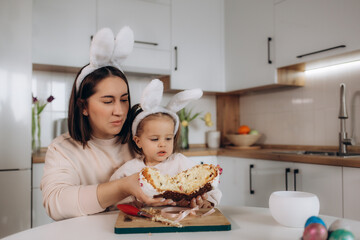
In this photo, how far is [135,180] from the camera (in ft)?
3.23

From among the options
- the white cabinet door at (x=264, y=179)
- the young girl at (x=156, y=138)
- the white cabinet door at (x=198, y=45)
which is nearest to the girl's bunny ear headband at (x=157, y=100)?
the young girl at (x=156, y=138)

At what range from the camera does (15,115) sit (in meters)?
2.19

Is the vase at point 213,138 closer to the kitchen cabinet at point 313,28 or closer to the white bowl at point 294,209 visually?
the kitchen cabinet at point 313,28

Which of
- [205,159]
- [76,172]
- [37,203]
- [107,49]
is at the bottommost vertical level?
[37,203]

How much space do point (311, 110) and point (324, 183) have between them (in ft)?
2.83

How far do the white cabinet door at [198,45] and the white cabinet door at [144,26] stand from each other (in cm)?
9

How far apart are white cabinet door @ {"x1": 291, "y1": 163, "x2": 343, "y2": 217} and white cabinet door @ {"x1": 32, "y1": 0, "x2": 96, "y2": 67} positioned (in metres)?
1.77

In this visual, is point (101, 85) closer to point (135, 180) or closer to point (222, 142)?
point (135, 180)

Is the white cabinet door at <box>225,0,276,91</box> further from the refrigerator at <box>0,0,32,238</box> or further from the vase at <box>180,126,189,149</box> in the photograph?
the refrigerator at <box>0,0,32,238</box>

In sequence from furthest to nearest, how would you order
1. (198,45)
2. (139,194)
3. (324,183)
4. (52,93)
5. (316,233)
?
(198,45) < (52,93) < (324,183) < (139,194) < (316,233)

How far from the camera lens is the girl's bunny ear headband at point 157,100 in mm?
1153

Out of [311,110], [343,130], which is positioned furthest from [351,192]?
[311,110]

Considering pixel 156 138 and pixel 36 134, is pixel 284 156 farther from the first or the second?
pixel 36 134

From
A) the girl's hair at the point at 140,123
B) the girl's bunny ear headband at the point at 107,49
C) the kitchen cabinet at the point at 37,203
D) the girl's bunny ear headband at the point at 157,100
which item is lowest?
the kitchen cabinet at the point at 37,203
